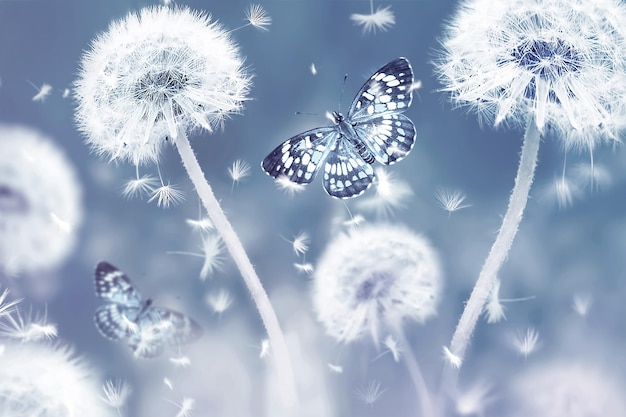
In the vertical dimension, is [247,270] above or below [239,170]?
below

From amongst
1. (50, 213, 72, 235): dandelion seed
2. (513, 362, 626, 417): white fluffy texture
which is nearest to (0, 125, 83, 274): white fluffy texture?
(50, 213, 72, 235): dandelion seed

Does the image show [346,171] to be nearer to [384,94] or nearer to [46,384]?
[384,94]

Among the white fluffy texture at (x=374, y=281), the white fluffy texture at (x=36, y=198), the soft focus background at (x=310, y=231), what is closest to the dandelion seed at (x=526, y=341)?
the soft focus background at (x=310, y=231)

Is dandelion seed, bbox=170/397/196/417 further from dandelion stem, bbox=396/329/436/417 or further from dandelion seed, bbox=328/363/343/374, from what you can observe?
dandelion stem, bbox=396/329/436/417

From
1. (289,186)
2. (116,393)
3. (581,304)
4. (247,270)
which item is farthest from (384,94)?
(116,393)


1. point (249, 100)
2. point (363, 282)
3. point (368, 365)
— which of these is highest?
point (249, 100)

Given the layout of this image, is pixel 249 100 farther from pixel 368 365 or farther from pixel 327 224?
pixel 368 365

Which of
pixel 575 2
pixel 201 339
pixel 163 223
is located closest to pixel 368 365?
pixel 201 339
